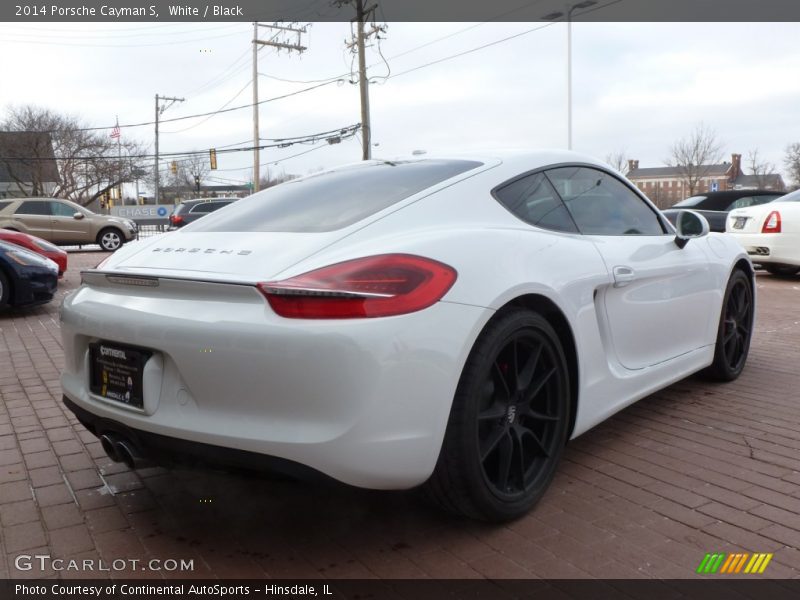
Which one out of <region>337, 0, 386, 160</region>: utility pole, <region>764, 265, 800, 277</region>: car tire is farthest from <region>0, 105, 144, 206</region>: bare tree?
<region>764, 265, 800, 277</region>: car tire

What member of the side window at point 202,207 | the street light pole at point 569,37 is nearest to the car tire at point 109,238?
the side window at point 202,207

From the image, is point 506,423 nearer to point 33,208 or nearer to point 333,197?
point 333,197

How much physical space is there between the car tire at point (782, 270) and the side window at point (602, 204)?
8885 mm

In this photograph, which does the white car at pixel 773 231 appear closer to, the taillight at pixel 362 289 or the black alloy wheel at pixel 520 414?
the black alloy wheel at pixel 520 414

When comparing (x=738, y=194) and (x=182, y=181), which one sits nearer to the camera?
(x=738, y=194)

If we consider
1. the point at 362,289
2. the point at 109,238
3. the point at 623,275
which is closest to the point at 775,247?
the point at 623,275

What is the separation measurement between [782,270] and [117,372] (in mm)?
11779

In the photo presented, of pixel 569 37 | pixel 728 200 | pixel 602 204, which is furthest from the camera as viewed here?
pixel 569 37

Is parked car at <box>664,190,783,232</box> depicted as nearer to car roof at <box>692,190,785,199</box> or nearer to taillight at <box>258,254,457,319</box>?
car roof at <box>692,190,785,199</box>

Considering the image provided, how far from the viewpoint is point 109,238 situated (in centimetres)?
1964

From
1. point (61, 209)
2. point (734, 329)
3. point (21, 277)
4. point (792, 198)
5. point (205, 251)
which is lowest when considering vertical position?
point (734, 329)

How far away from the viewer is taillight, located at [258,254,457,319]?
6.96 ft

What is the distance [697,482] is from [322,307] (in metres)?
1.91

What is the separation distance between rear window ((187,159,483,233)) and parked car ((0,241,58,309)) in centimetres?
545
